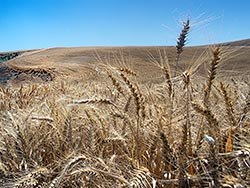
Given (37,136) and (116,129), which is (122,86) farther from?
(37,136)

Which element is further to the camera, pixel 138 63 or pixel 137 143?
pixel 138 63

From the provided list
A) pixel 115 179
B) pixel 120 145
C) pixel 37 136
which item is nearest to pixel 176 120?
pixel 120 145

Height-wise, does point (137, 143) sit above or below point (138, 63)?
above

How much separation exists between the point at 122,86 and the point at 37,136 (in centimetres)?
58

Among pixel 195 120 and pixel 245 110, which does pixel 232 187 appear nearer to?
pixel 245 110

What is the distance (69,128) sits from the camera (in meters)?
1.90

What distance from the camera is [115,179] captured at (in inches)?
58.8

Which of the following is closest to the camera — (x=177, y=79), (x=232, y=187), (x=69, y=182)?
(x=232, y=187)

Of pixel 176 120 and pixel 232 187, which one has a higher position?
pixel 176 120

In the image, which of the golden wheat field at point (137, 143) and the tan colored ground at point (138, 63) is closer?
the golden wheat field at point (137, 143)

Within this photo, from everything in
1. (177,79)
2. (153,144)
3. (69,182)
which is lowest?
(69,182)

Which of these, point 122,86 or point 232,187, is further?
Result: point 122,86

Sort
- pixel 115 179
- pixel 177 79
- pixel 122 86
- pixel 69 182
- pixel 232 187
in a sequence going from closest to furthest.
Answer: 1. pixel 232 187
2. pixel 115 179
3. pixel 69 182
4. pixel 177 79
5. pixel 122 86

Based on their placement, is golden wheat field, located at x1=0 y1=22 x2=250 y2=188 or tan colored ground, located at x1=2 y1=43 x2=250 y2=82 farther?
tan colored ground, located at x1=2 y1=43 x2=250 y2=82
